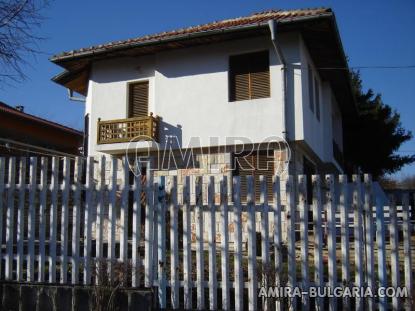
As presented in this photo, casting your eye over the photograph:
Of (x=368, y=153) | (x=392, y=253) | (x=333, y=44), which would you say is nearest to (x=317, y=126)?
(x=333, y=44)

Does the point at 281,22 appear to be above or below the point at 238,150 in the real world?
above

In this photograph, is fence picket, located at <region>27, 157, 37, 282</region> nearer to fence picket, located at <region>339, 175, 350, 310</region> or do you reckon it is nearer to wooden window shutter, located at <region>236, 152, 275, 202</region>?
fence picket, located at <region>339, 175, 350, 310</region>

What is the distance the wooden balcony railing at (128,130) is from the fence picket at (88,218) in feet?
26.8

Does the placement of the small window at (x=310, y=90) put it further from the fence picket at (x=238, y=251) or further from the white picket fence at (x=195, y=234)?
the fence picket at (x=238, y=251)

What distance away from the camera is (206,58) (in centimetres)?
1391

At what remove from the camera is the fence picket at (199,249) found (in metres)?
5.15

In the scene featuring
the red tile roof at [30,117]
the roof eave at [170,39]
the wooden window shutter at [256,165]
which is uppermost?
the roof eave at [170,39]

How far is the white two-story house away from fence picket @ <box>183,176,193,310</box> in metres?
7.57

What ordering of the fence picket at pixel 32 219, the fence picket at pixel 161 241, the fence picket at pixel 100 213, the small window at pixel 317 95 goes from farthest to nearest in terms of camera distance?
the small window at pixel 317 95
the fence picket at pixel 32 219
the fence picket at pixel 100 213
the fence picket at pixel 161 241

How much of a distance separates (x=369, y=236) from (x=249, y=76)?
9.35m

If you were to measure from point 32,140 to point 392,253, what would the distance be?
1497cm

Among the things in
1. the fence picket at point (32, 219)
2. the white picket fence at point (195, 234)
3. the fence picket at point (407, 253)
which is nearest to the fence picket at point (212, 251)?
the white picket fence at point (195, 234)

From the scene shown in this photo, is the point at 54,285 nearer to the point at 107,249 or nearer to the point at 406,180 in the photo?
the point at 107,249

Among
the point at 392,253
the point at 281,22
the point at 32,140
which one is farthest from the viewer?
the point at 32,140
